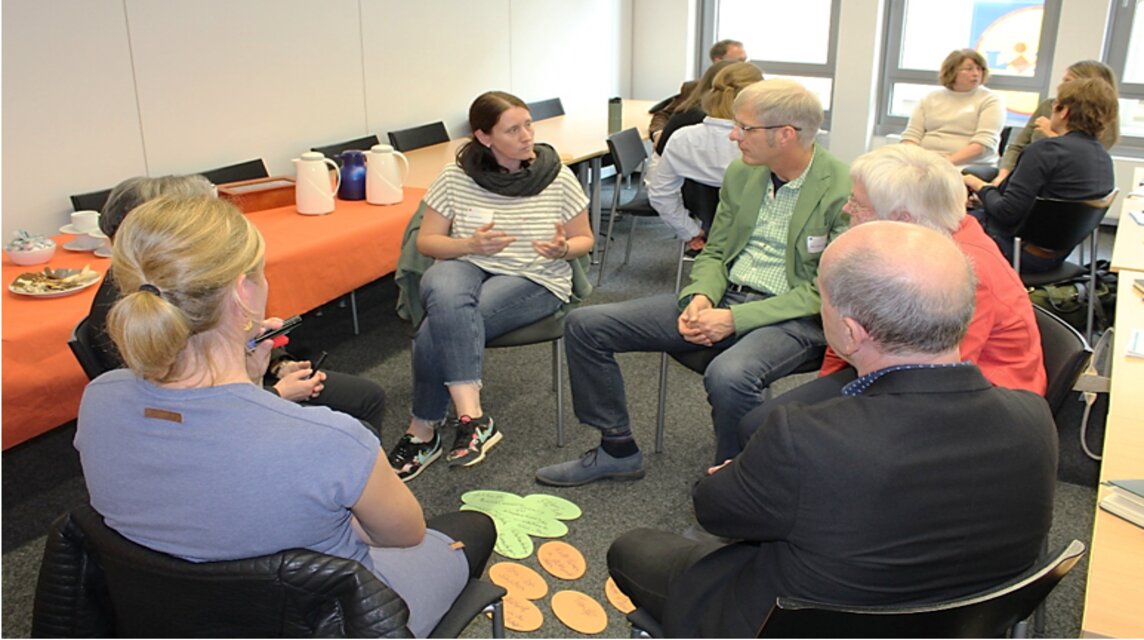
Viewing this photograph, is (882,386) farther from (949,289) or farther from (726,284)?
(726,284)

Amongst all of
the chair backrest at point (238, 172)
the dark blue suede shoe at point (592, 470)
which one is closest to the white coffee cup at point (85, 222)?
the chair backrest at point (238, 172)

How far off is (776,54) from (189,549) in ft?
21.0

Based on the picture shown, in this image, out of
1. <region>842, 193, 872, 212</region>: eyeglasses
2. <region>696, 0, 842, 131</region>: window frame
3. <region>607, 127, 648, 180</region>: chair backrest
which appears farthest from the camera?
<region>696, 0, 842, 131</region>: window frame

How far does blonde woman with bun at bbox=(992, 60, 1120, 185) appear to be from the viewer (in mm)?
3666

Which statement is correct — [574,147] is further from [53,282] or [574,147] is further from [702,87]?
[53,282]

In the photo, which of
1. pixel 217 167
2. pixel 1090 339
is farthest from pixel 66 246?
pixel 1090 339

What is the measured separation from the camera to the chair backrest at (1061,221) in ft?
11.0

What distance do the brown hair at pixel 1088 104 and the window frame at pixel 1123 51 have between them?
2.27 metres

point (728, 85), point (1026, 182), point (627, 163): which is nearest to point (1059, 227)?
point (1026, 182)

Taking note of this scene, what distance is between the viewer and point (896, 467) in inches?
45.9

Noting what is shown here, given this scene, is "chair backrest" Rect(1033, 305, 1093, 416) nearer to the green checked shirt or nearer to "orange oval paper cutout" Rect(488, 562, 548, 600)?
the green checked shirt

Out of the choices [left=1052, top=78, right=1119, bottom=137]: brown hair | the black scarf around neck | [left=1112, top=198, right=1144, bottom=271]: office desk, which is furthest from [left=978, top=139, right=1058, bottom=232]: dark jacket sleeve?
the black scarf around neck

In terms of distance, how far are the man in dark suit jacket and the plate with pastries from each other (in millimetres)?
1948

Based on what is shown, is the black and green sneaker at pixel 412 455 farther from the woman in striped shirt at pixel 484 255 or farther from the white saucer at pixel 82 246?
the white saucer at pixel 82 246
